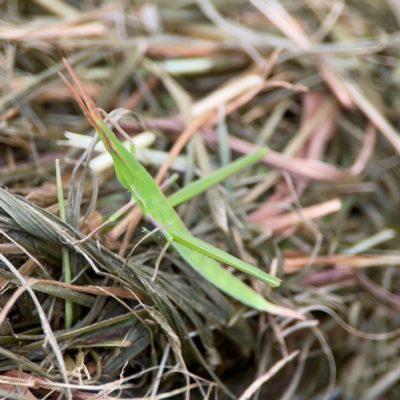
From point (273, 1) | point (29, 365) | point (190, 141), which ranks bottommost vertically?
point (29, 365)

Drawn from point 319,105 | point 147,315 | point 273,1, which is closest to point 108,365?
point 147,315

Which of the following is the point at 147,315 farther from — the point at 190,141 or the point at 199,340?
the point at 190,141

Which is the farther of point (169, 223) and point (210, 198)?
point (210, 198)

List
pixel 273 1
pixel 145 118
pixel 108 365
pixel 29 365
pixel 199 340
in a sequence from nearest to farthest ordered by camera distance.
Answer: pixel 29 365
pixel 108 365
pixel 199 340
pixel 145 118
pixel 273 1
